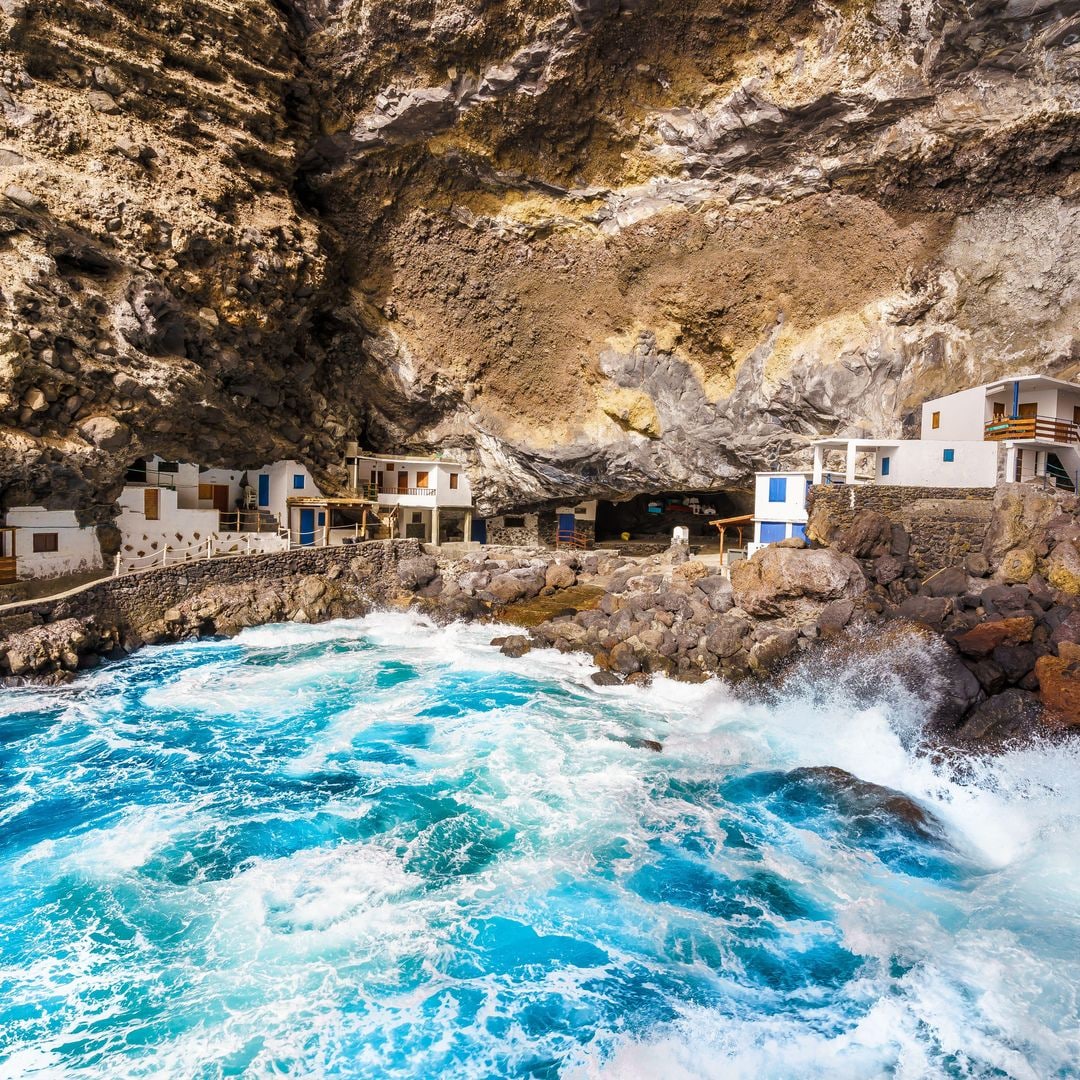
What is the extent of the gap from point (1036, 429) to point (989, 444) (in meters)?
1.48

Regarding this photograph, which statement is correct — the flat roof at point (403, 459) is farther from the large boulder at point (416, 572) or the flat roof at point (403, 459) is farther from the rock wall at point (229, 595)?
the large boulder at point (416, 572)

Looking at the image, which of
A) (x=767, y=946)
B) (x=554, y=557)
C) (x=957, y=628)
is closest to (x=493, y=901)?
(x=767, y=946)

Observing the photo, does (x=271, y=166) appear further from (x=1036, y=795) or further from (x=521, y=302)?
(x=1036, y=795)

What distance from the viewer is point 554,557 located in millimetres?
30641

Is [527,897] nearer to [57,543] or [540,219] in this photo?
[57,543]

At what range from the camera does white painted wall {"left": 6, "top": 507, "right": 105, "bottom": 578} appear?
2130 centimetres

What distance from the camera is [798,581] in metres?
19.8

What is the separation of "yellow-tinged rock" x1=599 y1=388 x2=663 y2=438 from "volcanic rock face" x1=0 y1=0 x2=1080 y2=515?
145mm

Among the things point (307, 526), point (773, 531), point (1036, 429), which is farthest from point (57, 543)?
point (1036, 429)

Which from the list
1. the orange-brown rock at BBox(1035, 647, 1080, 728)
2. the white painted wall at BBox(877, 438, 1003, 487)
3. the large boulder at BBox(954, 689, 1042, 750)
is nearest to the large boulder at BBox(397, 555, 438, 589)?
the white painted wall at BBox(877, 438, 1003, 487)

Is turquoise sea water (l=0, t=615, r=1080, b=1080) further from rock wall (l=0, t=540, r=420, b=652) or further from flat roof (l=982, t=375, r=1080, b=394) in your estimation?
flat roof (l=982, t=375, r=1080, b=394)

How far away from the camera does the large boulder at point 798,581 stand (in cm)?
1938

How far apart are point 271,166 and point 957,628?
2967 centimetres

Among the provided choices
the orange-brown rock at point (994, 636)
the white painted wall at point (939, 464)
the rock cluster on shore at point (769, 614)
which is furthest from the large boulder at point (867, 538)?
the orange-brown rock at point (994, 636)
